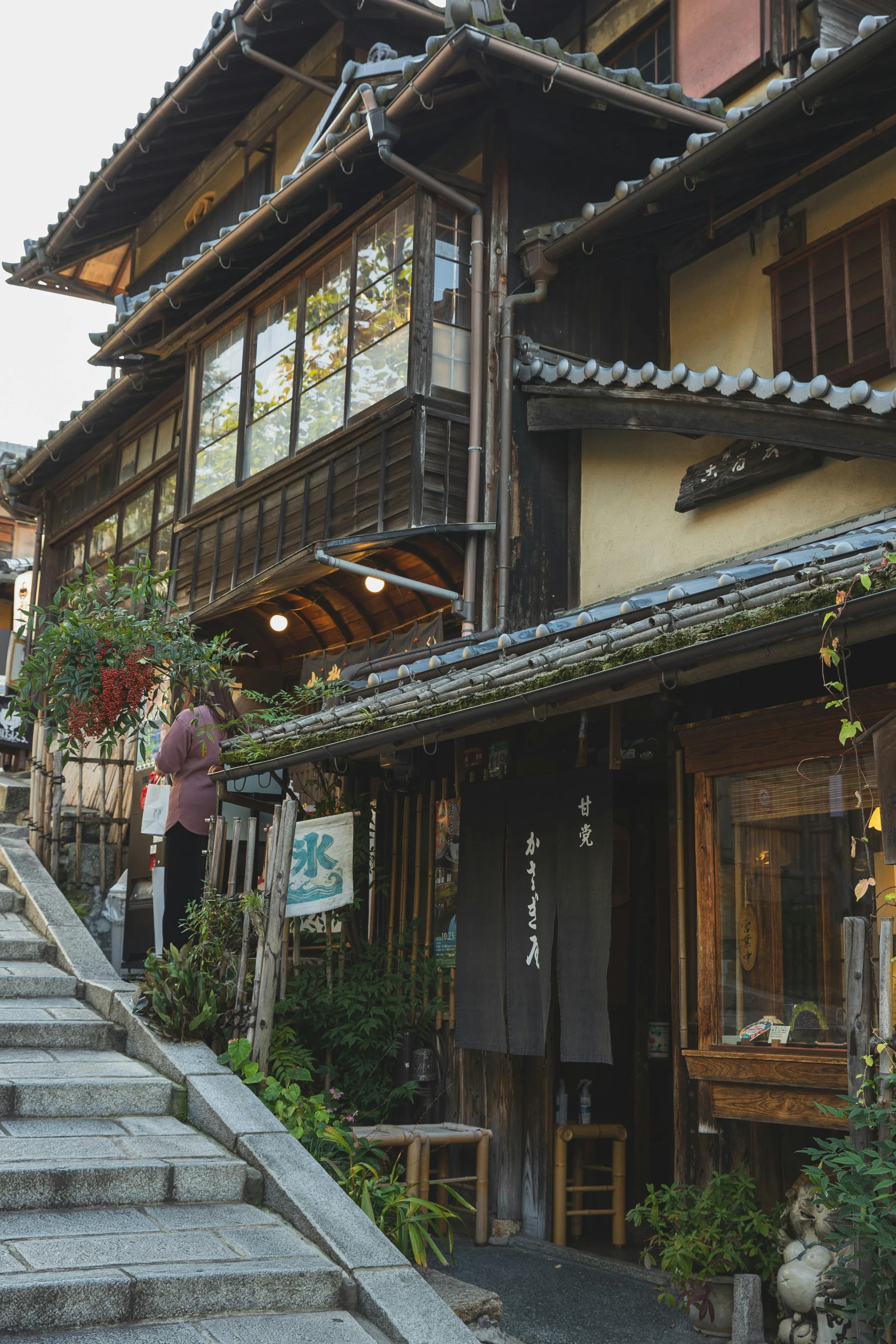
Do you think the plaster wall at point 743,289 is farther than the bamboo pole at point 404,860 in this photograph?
No

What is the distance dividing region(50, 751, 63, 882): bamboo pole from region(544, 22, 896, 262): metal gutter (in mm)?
7375

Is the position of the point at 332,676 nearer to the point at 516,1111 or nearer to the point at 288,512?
the point at 288,512

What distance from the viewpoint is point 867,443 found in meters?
9.12

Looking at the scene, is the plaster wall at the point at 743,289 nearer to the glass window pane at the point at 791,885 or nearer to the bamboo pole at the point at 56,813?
the glass window pane at the point at 791,885

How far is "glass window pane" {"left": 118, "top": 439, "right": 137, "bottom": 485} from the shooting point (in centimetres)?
2067

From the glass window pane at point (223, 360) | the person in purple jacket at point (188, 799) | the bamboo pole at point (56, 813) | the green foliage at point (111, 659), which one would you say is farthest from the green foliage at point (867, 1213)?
the glass window pane at point (223, 360)

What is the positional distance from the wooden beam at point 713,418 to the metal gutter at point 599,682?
3.22 m

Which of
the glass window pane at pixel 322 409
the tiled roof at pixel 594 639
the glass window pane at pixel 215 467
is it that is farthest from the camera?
the glass window pane at pixel 215 467

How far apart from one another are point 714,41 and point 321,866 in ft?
30.9

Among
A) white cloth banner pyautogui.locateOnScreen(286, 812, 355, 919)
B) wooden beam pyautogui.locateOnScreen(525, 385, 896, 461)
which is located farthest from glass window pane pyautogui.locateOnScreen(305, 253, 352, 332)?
white cloth banner pyautogui.locateOnScreen(286, 812, 355, 919)

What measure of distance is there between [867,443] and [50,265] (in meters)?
16.3

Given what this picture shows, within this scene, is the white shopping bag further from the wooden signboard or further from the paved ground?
the wooden signboard

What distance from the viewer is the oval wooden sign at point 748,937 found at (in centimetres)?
781

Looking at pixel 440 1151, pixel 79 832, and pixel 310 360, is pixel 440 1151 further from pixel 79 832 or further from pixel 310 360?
pixel 310 360
